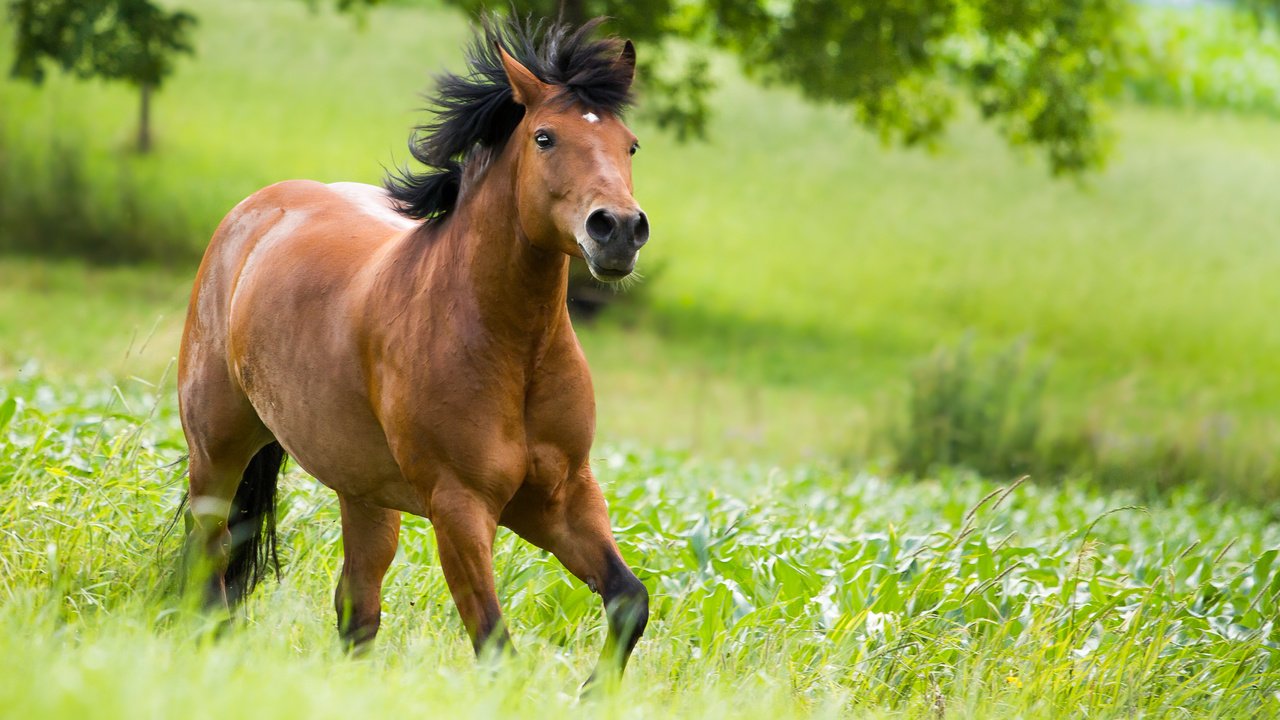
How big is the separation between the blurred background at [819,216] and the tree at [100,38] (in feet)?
0.16

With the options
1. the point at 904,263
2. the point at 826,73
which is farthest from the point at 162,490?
the point at 904,263

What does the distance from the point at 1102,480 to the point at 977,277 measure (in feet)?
48.1

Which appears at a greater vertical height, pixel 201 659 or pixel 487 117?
pixel 487 117

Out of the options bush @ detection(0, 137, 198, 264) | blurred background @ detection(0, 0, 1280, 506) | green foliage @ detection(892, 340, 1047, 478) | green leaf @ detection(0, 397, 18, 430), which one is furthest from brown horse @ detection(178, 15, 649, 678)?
bush @ detection(0, 137, 198, 264)

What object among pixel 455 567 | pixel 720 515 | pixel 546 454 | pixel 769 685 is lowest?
pixel 720 515

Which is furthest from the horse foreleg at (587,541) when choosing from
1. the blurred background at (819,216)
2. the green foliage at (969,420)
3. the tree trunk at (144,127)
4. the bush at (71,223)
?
the tree trunk at (144,127)

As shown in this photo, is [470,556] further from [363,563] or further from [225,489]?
[225,489]

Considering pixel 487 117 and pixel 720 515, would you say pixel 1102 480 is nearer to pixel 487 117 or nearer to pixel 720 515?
pixel 720 515

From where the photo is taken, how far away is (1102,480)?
12.3m

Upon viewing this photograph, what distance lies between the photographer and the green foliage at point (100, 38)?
16656 millimetres

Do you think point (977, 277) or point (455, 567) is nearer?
point (455, 567)

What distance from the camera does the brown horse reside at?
390 cm

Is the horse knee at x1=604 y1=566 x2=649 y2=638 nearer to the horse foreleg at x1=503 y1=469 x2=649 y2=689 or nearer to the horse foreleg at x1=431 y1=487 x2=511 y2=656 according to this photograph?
the horse foreleg at x1=503 y1=469 x2=649 y2=689

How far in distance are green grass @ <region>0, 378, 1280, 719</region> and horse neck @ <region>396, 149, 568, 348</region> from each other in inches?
42.2
